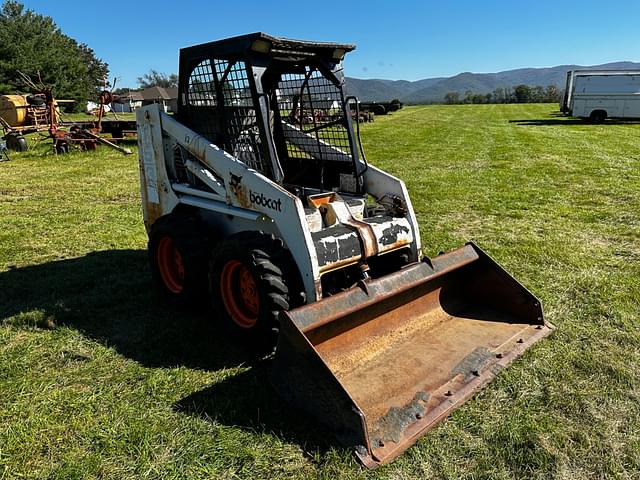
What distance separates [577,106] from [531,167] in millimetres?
16869

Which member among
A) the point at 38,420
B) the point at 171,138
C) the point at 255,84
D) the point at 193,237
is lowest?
the point at 38,420

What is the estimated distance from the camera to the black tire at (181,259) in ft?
14.2

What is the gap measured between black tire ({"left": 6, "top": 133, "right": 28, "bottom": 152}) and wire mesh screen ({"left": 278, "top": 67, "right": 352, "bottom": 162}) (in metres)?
15.9

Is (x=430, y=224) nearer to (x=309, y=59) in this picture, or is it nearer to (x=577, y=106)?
(x=309, y=59)

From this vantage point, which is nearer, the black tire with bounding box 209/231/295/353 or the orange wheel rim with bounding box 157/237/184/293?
the black tire with bounding box 209/231/295/353

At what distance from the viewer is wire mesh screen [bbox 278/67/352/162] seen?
4.60 meters

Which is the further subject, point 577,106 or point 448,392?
point 577,106

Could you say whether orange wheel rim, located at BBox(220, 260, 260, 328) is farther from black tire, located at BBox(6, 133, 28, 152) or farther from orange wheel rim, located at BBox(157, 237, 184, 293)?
black tire, located at BBox(6, 133, 28, 152)

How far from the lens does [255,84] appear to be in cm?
389

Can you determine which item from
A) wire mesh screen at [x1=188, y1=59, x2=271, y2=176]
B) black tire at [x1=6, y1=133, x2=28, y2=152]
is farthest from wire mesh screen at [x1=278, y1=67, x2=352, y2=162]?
black tire at [x1=6, y1=133, x2=28, y2=152]

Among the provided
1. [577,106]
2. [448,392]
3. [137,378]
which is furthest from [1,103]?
[577,106]

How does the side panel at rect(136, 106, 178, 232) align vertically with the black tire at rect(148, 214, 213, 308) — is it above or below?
above

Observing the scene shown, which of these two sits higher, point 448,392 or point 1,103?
point 1,103

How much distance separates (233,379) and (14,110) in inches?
856
